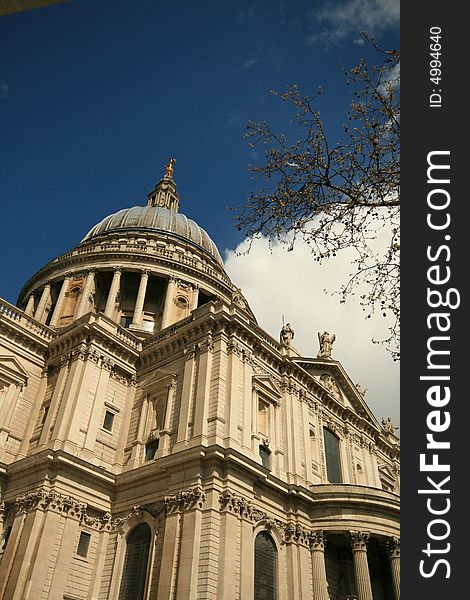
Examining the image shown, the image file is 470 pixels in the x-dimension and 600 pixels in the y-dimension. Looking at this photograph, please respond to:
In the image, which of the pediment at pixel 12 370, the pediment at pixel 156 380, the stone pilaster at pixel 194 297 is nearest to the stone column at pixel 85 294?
the stone pilaster at pixel 194 297

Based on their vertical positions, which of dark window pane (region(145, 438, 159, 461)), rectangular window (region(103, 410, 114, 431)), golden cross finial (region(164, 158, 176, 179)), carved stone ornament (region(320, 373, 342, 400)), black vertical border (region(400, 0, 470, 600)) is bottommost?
black vertical border (region(400, 0, 470, 600))

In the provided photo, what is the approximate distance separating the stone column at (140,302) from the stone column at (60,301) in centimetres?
638

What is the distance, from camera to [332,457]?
108 feet

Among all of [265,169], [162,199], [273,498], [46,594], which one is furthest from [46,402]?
[162,199]

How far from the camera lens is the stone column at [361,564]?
23500 mm

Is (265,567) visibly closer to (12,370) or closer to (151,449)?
(151,449)

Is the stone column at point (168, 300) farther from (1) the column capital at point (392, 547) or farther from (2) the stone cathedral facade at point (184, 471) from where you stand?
(1) the column capital at point (392, 547)

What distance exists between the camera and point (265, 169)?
1316cm

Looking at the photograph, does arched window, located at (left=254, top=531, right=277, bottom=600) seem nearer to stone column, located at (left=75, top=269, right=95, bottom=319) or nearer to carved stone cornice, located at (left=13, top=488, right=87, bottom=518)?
carved stone cornice, located at (left=13, top=488, right=87, bottom=518)

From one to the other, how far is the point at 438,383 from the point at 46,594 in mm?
21701

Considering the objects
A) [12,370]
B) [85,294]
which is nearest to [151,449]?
[12,370]

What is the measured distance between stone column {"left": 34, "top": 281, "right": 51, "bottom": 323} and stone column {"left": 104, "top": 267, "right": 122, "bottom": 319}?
604 cm

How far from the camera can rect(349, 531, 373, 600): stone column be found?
23.5m

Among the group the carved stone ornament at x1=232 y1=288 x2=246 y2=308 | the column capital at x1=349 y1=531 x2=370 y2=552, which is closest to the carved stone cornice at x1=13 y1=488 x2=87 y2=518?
the column capital at x1=349 y1=531 x2=370 y2=552
